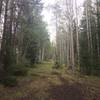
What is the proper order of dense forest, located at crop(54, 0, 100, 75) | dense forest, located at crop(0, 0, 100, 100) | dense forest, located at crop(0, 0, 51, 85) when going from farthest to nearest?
1. dense forest, located at crop(54, 0, 100, 75)
2. dense forest, located at crop(0, 0, 51, 85)
3. dense forest, located at crop(0, 0, 100, 100)

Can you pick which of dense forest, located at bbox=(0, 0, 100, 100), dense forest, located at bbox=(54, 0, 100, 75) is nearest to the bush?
dense forest, located at bbox=(0, 0, 100, 100)

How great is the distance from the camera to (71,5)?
61.1ft

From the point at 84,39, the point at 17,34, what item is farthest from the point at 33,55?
the point at 84,39

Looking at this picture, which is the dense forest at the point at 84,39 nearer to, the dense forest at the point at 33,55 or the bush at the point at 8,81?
the dense forest at the point at 33,55

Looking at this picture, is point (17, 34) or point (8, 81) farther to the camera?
point (17, 34)

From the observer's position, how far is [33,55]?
24.4 m

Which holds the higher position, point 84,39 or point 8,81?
point 84,39

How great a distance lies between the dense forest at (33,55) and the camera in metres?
9.50

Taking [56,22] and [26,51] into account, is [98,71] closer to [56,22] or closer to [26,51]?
[26,51]

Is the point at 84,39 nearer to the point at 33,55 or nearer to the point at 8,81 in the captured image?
the point at 33,55

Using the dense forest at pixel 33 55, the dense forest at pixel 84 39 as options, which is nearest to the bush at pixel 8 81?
the dense forest at pixel 33 55

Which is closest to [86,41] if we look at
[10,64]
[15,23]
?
[15,23]

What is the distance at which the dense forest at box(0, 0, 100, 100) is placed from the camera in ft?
31.2

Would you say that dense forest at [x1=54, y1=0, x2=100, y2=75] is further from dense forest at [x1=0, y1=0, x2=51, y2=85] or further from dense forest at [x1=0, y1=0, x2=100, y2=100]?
dense forest at [x1=0, y1=0, x2=51, y2=85]
